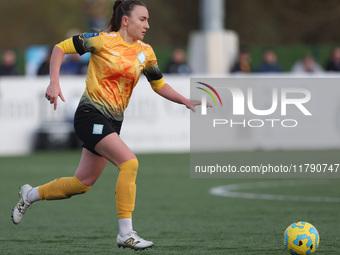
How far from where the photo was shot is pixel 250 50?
31.0 m

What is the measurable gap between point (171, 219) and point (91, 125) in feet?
9.34

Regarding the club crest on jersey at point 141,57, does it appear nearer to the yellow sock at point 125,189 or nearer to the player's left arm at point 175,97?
the player's left arm at point 175,97

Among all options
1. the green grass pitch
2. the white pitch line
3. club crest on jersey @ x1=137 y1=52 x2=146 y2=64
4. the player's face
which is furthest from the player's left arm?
the white pitch line

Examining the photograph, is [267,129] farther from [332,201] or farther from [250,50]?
[250,50]

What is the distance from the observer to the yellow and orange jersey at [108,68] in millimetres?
7473

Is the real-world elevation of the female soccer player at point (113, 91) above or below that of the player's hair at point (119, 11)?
below

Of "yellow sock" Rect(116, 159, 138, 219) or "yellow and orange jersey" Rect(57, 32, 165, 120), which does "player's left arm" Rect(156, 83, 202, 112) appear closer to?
"yellow and orange jersey" Rect(57, 32, 165, 120)

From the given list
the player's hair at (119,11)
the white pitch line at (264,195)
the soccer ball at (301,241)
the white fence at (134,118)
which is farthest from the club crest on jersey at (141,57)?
the white fence at (134,118)

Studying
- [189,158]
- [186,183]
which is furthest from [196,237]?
[189,158]

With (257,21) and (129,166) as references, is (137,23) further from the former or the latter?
(257,21)

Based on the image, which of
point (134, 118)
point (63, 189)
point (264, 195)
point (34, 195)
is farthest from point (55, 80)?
point (134, 118)

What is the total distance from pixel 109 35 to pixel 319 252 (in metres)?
2.53

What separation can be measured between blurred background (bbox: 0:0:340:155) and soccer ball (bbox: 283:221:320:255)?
254 cm

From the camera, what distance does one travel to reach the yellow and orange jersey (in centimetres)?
747
